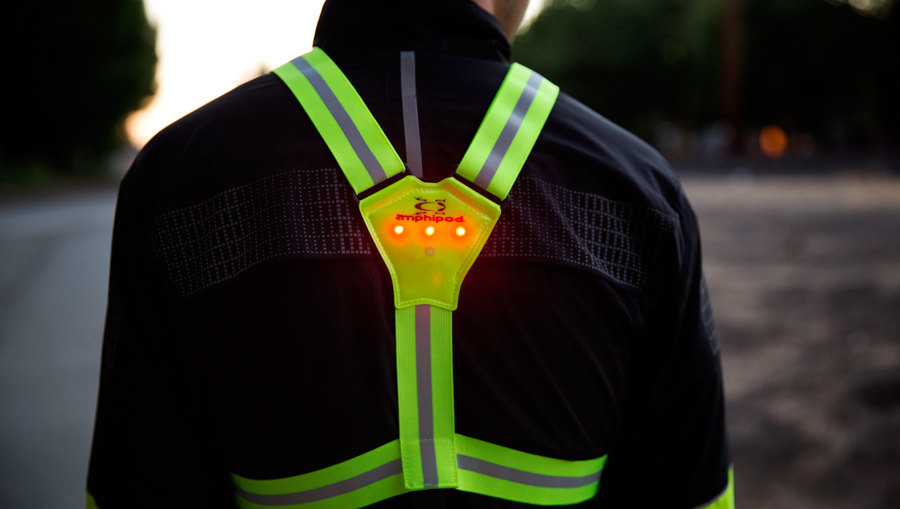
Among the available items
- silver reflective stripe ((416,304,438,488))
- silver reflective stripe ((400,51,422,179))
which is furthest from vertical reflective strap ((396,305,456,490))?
silver reflective stripe ((400,51,422,179))

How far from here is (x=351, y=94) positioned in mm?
1219

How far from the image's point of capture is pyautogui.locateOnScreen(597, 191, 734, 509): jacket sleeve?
1362 millimetres

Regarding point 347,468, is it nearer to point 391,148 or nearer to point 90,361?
point 391,148

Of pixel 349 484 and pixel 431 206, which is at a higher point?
pixel 431 206

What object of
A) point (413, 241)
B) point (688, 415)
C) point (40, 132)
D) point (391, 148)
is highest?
point (391, 148)

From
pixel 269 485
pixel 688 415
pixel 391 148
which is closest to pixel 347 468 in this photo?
pixel 269 485

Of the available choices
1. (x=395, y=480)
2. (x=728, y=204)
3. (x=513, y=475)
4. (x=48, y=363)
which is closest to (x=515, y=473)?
(x=513, y=475)

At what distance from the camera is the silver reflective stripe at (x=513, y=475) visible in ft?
4.15

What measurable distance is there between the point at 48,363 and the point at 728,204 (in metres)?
11.5

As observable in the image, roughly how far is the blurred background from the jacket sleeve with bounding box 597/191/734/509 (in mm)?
2077

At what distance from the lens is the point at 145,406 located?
131cm

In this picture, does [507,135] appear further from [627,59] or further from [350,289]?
[627,59]

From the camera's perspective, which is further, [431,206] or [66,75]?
[66,75]

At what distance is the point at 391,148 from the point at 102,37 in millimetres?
A: 29456
